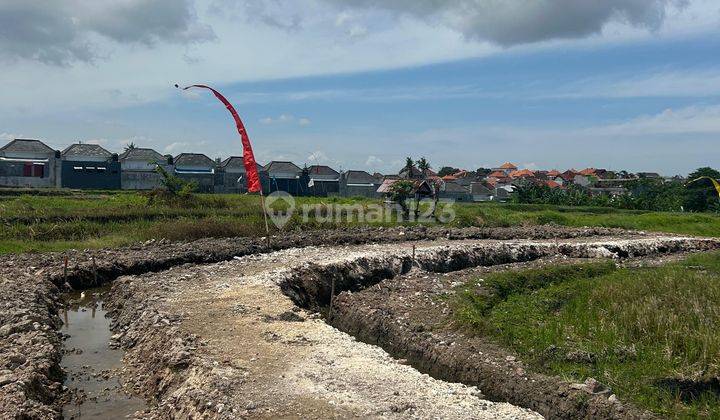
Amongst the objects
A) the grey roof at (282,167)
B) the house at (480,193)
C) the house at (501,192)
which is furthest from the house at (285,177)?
the house at (501,192)

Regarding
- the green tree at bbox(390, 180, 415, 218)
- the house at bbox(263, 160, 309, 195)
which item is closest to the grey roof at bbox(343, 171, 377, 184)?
the house at bbox(263, 160, 309, 195)

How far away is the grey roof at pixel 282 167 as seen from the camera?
63000 mm

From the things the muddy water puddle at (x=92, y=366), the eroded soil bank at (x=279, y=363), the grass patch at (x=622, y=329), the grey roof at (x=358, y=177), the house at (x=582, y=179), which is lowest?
the muddy water puddle at (x=92, y=366)

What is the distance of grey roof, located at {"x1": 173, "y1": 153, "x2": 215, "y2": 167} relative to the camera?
197 ft

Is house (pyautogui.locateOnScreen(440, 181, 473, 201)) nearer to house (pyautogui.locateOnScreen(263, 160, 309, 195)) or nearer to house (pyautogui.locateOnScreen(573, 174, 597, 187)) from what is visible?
house (pyautogui.locateOnScreen(263, 160, 309, 195))

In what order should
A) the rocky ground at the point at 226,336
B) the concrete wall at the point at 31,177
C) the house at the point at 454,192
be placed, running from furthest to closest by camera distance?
1. the house at the point at 454,192
2. the concrete wall at the point at 31,177
3. the rocky ground at the point at 226,336

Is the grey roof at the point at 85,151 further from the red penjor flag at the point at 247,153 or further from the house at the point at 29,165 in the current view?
the red penjor flag at the point at 247,153

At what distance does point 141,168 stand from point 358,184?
22184 mm

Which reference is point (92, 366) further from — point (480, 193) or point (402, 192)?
point (480, 193)

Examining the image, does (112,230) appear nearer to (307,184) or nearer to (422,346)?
(422,346)

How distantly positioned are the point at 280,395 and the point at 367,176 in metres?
59.9

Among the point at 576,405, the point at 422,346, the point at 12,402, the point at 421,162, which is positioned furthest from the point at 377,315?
the point at 421,162

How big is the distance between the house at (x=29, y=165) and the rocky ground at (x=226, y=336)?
115 feet

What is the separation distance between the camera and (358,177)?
67.2 m
